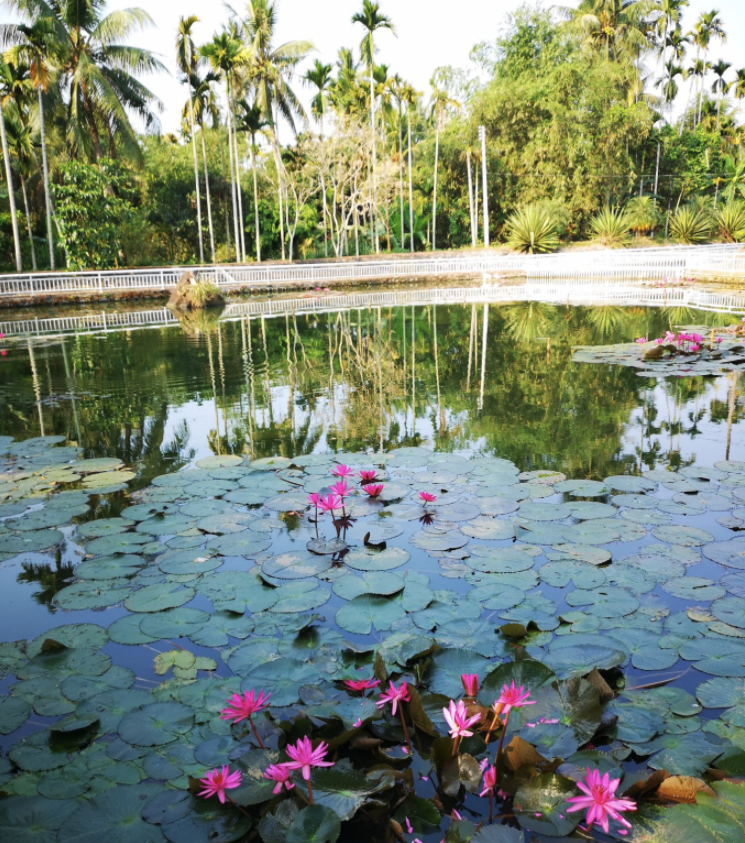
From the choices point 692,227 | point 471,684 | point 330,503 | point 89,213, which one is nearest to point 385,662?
point 471,684

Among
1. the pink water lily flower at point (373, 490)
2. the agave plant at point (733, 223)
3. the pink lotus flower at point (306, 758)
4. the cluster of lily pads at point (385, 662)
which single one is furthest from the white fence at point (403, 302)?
the pink lotus flower at point (306, 758)

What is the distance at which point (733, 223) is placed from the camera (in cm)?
2505

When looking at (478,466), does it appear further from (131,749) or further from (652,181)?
(652,181)

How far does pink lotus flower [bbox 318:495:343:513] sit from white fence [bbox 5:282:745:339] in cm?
1048

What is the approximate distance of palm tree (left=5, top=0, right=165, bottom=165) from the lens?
19672mm

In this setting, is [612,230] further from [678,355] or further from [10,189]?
[10,189]

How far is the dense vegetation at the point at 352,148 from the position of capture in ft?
66.7

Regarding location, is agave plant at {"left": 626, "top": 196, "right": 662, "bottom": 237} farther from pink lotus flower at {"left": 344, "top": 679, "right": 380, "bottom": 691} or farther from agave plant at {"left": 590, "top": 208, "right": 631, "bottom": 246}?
pink lotus flower at {"left": 344, "top": 679, "right": 380, "bottom": 691}

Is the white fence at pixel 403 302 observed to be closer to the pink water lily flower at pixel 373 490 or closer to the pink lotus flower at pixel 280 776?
the pink water lily flower at pixel 373 490

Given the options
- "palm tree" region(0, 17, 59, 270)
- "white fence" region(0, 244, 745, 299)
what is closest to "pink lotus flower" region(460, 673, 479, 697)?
"white fence" region(0, 244, 745, 299)

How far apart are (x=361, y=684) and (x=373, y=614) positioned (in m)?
0.63

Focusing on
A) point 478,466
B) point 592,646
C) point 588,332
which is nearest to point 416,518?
point 478,466

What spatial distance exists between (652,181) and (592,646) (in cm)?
3681

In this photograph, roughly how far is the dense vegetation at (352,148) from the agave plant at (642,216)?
0.40 ft
